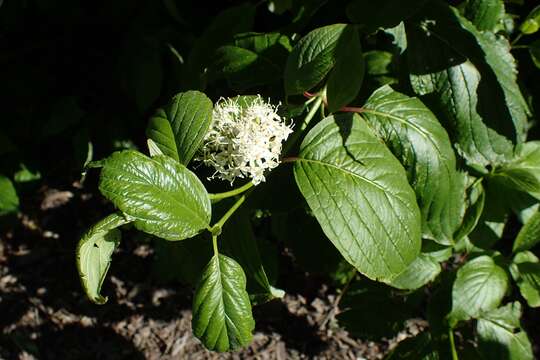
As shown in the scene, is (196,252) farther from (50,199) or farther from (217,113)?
(50,199)

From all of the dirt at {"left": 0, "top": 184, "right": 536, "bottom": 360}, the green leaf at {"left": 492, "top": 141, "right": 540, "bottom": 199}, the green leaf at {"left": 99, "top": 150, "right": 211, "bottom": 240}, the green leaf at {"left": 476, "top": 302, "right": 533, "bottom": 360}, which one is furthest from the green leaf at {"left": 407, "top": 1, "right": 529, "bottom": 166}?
the dirt at {"left": 0, "top": 184, "right": 536, "bottom": 360}

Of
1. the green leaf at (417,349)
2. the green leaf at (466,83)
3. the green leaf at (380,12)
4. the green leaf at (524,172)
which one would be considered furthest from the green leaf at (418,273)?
the green leaf at (380,12)

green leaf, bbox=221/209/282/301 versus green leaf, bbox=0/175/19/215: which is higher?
green leaf, bbox=221/209/282/301

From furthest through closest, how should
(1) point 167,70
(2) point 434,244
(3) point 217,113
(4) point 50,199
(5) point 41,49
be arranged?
(4) point 50,199 → (5) point 41,49 → (1) point 167,70 → (2) point 434,244 → (3) point 217,113

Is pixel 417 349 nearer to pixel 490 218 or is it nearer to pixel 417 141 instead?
pixel 490 218

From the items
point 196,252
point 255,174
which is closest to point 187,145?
point 255,174

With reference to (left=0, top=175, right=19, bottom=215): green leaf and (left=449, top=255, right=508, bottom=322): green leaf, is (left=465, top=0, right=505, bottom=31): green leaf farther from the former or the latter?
(left=0, top=175, right=19, bottom=215): green leaf
